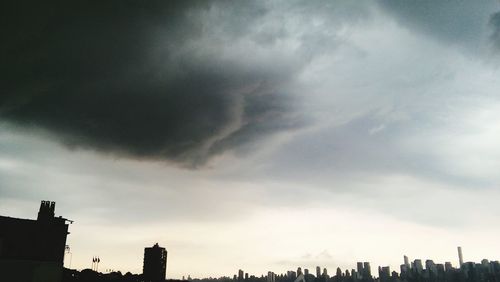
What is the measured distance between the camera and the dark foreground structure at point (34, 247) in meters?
43.1

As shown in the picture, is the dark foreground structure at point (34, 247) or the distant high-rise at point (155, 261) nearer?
the dark foreground structure at point (34, 247)

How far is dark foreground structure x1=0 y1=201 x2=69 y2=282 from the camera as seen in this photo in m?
43.1

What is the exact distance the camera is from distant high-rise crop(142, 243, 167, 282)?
7256cm

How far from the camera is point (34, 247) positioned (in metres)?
46.8

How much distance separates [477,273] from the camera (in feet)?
608

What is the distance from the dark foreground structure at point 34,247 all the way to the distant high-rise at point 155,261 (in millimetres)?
26423

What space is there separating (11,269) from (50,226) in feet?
24.3

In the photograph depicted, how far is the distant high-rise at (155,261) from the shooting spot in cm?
7256

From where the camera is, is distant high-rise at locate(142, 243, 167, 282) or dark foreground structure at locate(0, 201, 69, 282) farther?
distant high-rise at locate(142, 243, 167, 282)

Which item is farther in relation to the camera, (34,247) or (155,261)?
(155,261)

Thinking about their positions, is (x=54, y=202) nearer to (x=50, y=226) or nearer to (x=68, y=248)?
(x=50, y=226)

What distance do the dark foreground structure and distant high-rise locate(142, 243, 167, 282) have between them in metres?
26.4

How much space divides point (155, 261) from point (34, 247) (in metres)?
30.6

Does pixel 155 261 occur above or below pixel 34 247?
below
